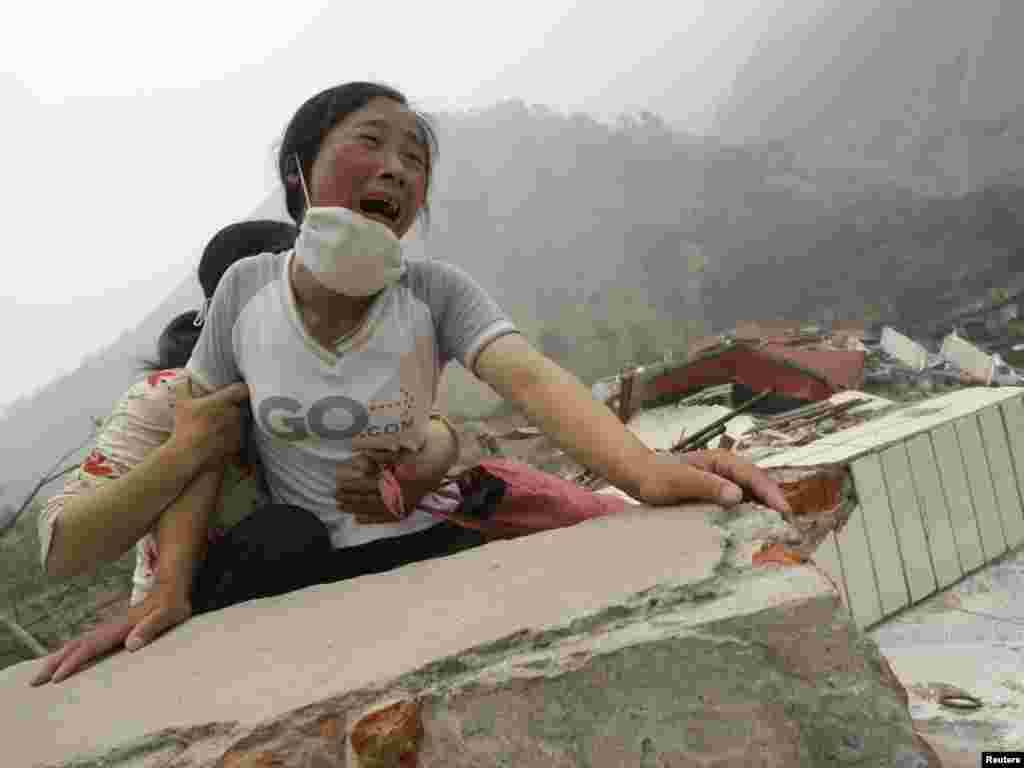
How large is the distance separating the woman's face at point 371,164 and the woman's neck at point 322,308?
0.16 metres

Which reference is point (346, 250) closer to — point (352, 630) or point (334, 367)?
point (334, 367)

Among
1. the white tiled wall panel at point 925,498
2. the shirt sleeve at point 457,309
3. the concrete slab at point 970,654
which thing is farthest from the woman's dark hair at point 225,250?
the white tiled wall panel at point 925,498

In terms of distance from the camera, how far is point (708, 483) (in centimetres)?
114

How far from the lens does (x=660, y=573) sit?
0.92 m

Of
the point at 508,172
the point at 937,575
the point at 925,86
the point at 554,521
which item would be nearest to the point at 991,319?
the point at 937,575

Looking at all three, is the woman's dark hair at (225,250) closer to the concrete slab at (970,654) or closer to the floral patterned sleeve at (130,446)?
the floral patterned sleeve at (130,446)

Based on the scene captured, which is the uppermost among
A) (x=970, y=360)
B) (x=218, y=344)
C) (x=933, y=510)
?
(x=218, y=344)

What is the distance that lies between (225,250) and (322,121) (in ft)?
1.79

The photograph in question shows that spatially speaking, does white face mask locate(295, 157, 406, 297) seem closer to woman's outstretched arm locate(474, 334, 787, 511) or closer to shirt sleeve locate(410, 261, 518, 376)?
shirt sleeve locate(410, 261, 518, 376)

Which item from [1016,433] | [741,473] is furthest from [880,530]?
[741,473]

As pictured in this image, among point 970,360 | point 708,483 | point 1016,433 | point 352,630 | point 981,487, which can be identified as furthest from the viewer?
point 970,360

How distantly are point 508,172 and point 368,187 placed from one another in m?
42.3

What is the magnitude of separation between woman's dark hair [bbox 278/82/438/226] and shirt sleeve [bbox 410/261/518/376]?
0.61 ft

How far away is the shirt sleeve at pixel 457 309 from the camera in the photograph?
1339 millimetres
